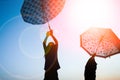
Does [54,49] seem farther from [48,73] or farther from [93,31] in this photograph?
[93,31]

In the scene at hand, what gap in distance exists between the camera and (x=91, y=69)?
57.1 ft

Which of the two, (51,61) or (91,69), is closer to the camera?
(51,61)

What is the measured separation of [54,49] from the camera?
15.2m

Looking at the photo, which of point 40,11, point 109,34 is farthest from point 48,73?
point 109,34

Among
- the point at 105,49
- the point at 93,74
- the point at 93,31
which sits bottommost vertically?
the point at 93,74

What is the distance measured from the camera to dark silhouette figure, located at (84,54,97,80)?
17.3m

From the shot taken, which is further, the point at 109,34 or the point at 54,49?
the point at 109,34

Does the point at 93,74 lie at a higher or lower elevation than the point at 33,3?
lower

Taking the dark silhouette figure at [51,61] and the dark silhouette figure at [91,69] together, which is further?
the dark silhouette figure at [91,69]

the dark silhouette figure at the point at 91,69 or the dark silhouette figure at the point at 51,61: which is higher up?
the dark silhouette figure at the point at 51,61

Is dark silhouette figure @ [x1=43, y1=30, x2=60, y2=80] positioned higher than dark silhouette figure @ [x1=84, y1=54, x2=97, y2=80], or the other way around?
dark silhouette figure @ [x1=43, y1=30, x2=60, y2=80]

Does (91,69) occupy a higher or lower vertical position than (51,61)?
lower

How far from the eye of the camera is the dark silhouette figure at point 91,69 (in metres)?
17.3

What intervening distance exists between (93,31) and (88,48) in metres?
0.99
